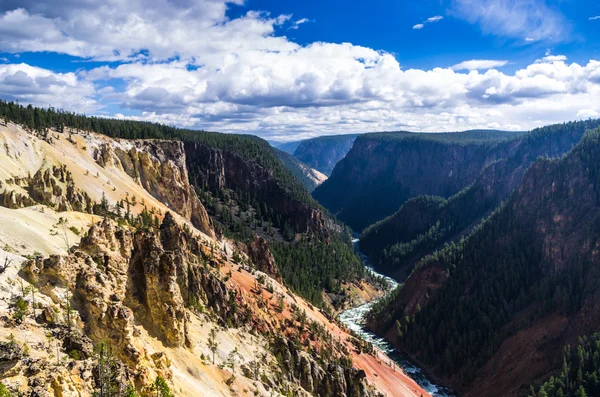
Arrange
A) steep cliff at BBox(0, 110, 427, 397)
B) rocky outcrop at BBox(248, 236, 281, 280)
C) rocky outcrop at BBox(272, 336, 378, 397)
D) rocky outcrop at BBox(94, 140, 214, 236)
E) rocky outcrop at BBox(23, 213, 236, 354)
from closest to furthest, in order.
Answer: steep cliff at BBox(0, 110, 427, 397)
rocky outcrop at BBox(23, 213, 236, 354)
rocky outcrop at BBox(272, 336, 378, 397)
rocky outcrop at BBox(94, 140, 214, 236)
rocky outcrop at BBox(248, 236, 281, 280)

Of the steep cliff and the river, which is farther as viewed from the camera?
the river

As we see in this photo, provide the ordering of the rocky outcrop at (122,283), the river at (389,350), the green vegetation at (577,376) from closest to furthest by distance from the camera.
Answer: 1. the rocky outcrop at (122,283)
2. the green vegetation at (577,376)
3. the river at (389,350)

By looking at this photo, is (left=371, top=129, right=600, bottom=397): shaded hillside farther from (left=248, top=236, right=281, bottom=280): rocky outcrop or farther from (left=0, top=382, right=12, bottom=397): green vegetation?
(left=0, top=382, right=12, bottom=397): green vegetation

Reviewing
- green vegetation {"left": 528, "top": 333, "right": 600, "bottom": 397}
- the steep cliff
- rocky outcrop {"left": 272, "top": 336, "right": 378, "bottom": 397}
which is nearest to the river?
the steep cliff

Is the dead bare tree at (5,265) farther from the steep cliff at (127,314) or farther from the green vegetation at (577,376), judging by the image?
the green vegetation at (577,376)

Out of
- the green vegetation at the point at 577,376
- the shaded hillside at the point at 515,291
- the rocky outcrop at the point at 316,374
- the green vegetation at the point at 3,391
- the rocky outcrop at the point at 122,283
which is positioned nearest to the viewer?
the green vegetation at the point at 3,391

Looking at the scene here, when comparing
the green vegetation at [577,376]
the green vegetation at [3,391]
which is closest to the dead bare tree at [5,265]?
the green vegetation at [3,391]
